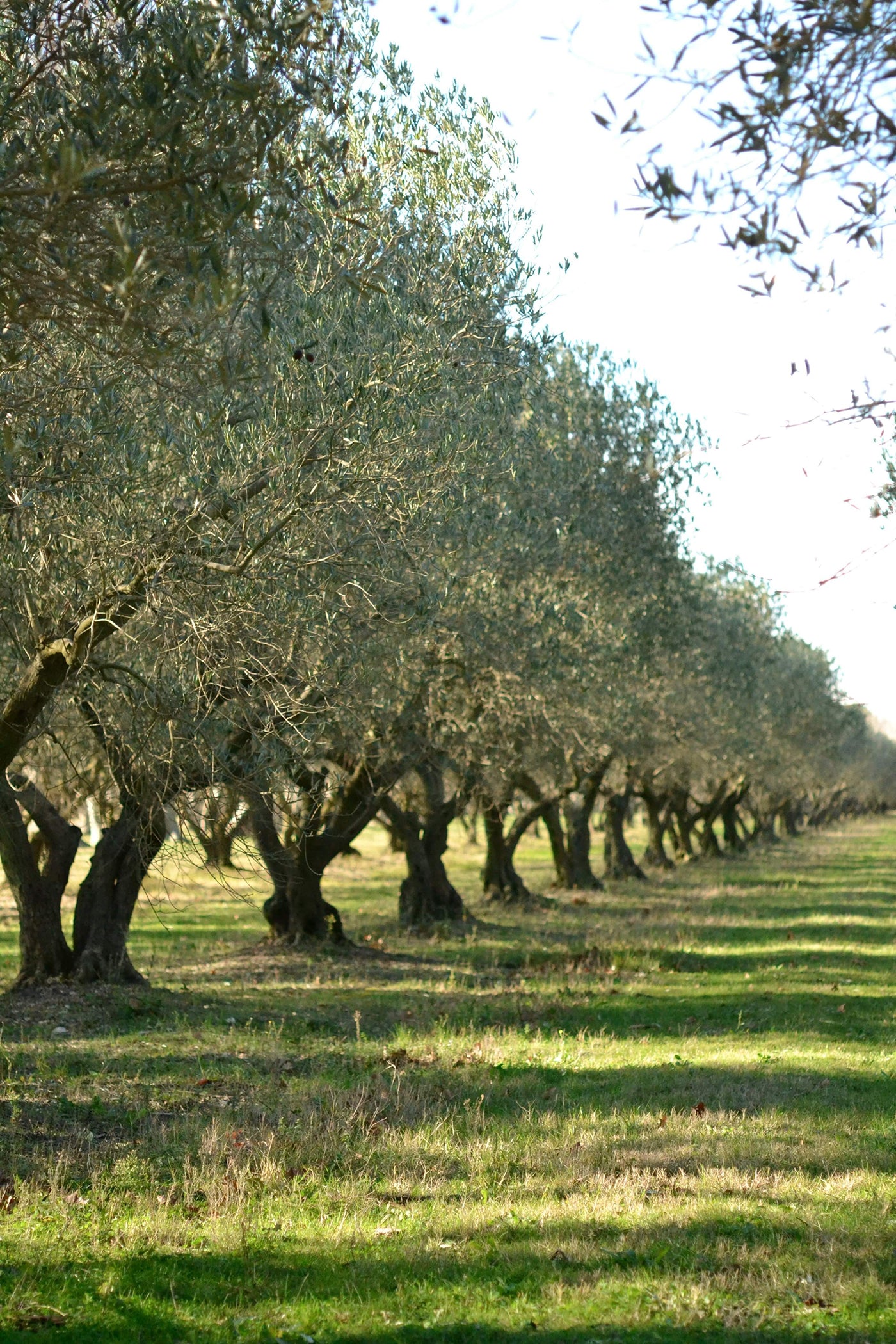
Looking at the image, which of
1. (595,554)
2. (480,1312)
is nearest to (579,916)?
(595,554)

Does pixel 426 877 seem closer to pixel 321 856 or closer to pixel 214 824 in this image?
pixel 321 856

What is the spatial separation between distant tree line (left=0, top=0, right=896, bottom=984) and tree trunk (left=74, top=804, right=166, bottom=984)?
0.13 feet

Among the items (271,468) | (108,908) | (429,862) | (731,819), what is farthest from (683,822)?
(271,468)

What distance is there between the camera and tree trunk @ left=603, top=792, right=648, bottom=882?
44562mm

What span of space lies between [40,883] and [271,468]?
8614mm

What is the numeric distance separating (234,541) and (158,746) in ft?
8.51

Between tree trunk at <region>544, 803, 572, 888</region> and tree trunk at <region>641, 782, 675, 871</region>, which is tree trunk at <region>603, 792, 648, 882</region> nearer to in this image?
tree trunk at <region>544, 803, 572, 888</region>

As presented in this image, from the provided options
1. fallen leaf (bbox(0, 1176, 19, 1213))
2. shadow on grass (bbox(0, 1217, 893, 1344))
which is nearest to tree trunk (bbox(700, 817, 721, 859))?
fallen leaf (bbox(0, 1176, 19, 1213))

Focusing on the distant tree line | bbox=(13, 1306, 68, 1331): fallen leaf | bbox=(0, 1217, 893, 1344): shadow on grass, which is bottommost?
bbox=(0, 1217, 893, 1344): shadow on grass

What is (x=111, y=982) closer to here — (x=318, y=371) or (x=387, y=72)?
(x=318, y=371)

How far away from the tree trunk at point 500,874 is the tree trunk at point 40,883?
16.9 metres

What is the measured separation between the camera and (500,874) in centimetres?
3341

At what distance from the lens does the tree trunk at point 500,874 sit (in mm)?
32938

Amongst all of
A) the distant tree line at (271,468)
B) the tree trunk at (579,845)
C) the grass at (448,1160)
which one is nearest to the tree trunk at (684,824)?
the tree trunk at (579,845)
